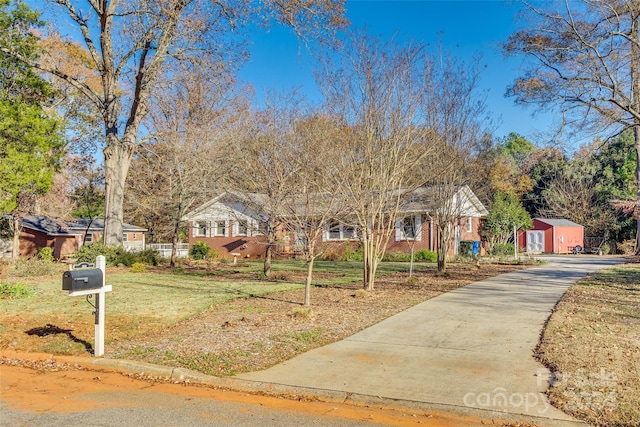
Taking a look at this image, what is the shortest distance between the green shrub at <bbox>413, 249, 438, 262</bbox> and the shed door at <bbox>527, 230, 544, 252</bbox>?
18.5 m

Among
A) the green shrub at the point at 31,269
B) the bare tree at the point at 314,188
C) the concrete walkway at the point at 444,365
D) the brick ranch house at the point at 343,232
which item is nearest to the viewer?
the concrete walkway at the point at 444,365

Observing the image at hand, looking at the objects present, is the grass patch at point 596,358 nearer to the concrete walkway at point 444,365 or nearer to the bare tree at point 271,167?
the concrete walkway at point 444,365

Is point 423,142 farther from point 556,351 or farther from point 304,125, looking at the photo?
point 556,351

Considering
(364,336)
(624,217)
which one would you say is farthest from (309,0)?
(624,217)

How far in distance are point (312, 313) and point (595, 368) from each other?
489cm

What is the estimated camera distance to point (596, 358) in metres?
5.93

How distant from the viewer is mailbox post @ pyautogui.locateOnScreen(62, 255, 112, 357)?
242 inches

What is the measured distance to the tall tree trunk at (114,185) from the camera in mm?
19734

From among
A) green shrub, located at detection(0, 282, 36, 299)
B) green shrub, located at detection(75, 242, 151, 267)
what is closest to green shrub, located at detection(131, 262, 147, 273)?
green shrub, located at detection(75, 242, 151, 267)

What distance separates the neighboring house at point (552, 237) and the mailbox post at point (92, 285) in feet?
130

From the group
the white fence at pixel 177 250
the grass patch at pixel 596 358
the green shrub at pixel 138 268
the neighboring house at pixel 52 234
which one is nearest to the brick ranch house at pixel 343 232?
the white fence at pixel 177 250

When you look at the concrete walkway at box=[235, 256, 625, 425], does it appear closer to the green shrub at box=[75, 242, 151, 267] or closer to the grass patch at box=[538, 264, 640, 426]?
the grass patch at box=[538, 264, 640, 426]

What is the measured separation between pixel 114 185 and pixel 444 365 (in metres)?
17.4

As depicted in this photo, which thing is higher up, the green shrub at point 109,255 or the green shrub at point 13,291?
the green shrub at point 109,255
